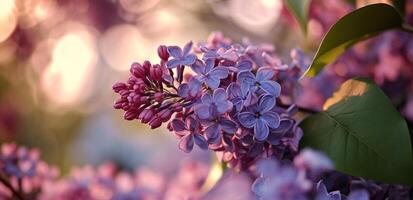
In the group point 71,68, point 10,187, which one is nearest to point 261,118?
point 10,187

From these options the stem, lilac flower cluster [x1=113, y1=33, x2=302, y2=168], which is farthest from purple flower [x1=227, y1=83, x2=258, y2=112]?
the stem

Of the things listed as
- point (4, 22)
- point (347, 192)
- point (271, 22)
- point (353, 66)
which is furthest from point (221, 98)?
point (4, 22)

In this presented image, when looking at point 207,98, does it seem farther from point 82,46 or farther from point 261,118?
point 82,46

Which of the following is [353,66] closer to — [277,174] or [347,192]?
[347,192]

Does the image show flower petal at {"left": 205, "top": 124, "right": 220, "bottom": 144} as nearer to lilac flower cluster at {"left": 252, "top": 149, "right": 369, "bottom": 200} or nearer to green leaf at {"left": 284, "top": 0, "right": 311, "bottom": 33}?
lilac flower cluster at {"left": 252, "top": 149, "right": 369, "bottom": 200}

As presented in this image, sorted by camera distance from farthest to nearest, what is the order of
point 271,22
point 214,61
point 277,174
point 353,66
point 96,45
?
point 96,45 → point 271,22 → point 353,66 → point 214,61 → point 277,174

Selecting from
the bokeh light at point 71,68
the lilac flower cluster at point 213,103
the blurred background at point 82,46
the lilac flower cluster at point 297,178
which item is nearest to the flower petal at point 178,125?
the lilac flower cluster at point 213,103
